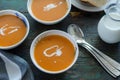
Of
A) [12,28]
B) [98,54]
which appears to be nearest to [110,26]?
[98,54]

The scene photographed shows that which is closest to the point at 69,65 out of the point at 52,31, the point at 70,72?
the point at 70,72

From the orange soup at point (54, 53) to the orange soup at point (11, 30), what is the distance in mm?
85

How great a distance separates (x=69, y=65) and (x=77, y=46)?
75 mm

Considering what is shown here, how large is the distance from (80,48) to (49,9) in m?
0.19

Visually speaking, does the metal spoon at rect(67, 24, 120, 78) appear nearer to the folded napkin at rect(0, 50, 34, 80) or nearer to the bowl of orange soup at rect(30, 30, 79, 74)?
the bowl of orange soup at rect(30, 30, 79, 74)

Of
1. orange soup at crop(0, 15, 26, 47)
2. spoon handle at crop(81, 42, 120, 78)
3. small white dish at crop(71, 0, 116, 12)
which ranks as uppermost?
small white dish at crop(71, 0, 116, 12)

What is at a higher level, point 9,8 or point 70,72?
point 9,8

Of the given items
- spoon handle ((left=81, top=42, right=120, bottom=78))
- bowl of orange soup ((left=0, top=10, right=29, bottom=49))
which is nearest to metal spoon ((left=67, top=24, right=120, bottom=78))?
spoon handle ((left=81, top=42, right=120, bottom=78))

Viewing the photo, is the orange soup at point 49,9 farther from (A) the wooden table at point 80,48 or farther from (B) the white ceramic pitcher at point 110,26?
(B) the white ceramic pitcher at point 110,26

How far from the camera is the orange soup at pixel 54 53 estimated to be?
739mm

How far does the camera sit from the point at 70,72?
0.76m

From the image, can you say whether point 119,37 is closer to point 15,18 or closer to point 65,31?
point 65,31

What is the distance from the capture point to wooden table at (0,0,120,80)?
754 millimetres

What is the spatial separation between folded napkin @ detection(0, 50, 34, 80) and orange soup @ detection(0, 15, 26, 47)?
0.07m
